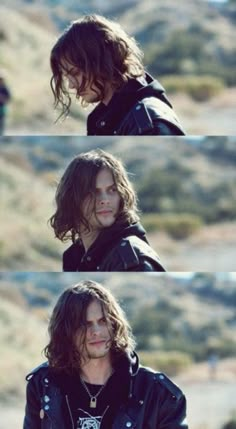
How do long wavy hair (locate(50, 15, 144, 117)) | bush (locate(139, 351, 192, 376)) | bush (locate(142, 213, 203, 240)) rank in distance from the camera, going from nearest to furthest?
long wavy hair (locate(50, 15, 144, 117)), bush (locate(139, 351, 192, 376)), bush (locate(142, 213, 203, 240))

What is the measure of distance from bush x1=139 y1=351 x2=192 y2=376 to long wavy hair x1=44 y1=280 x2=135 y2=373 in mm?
9544

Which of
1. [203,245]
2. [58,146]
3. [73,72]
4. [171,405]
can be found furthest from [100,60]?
[58,146]

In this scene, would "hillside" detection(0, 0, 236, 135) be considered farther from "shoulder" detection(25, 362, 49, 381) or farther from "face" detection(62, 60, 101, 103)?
"shoulder" detection(25, 362, 49, 381)

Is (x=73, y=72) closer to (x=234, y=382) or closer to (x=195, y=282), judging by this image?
(x=234, y=382)

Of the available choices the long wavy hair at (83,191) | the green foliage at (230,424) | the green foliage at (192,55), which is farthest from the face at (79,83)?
the green foliage at (192,55)

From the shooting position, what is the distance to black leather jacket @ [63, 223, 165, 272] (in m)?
3.84

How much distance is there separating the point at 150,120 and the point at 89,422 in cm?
67

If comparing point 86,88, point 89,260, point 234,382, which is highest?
point 234,382

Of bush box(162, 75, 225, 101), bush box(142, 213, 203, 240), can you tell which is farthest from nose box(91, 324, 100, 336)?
bush box(162, 75, 225, 101)

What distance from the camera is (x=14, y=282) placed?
14.0 meters

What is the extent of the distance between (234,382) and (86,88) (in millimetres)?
9471

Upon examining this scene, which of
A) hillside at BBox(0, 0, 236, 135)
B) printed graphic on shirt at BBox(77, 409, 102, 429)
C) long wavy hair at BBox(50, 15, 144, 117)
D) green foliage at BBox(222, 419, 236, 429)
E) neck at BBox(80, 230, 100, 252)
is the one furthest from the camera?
A: hillside at BBox(0, 0, 236, 135)

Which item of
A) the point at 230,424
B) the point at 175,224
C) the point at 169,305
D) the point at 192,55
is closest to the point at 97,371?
the point at 230,424

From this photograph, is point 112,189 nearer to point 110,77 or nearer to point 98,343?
point 110,77
